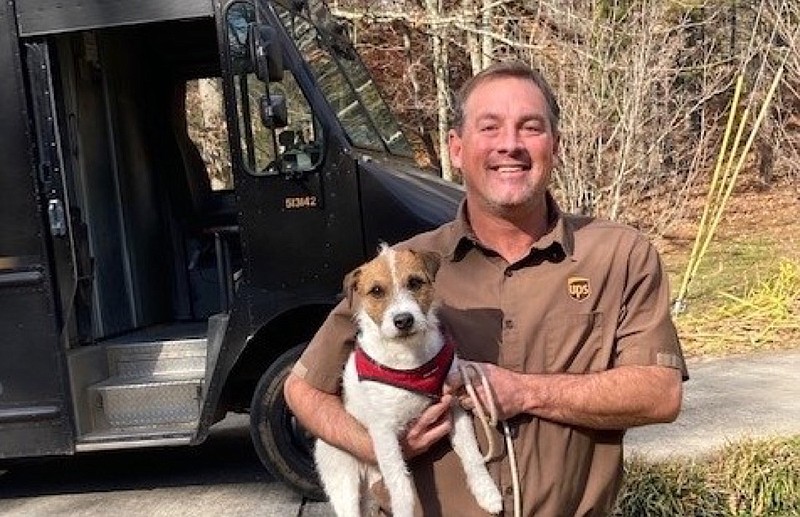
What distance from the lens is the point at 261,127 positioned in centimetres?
530

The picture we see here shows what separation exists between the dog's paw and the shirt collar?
0.60 m

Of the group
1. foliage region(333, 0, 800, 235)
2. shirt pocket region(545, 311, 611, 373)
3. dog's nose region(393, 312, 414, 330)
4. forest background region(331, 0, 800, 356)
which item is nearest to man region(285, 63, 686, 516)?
shirt pocket region(545, 311, 611, 373)

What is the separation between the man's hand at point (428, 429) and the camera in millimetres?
2420

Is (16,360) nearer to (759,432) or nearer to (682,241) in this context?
(759,432)

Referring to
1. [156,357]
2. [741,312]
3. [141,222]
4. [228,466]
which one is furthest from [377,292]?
[741,312]

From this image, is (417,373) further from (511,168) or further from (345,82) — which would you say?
(345,82)

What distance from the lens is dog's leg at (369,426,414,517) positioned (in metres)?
2.40

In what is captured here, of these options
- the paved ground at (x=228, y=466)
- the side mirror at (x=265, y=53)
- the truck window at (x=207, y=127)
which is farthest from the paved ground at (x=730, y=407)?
the truck window at (x=207, y=127)

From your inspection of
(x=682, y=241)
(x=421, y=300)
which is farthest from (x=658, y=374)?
(x=682, y=241)

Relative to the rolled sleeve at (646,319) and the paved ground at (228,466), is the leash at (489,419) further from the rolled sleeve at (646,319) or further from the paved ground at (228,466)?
the paved ground at (228,466)

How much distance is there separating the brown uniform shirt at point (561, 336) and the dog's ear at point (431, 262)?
0.31 ft

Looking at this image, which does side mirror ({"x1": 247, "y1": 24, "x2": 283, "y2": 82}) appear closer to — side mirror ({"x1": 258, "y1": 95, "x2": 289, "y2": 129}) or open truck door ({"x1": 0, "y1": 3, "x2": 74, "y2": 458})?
side mirror ({"x1": 258, "y1": 95, "x2": 289, "y2": 129})

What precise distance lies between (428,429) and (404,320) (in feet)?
0.92

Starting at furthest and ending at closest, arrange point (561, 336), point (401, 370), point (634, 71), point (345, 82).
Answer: point (634, 71) < point (345, 82) < point (401, 370) < point (561, 336)
